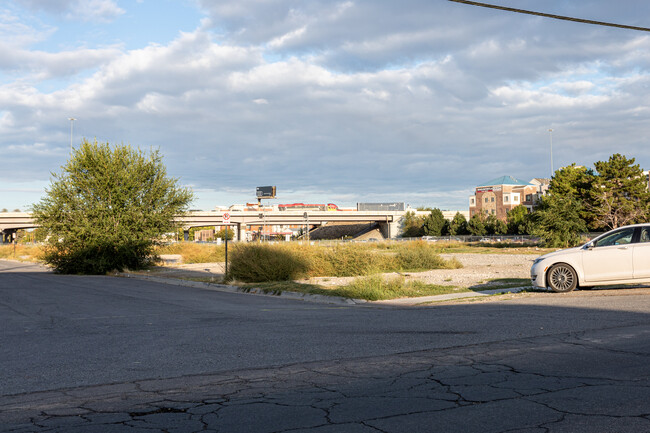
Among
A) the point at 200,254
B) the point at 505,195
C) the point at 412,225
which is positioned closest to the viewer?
the point at 200,254

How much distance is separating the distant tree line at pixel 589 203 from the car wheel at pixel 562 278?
1598 inches

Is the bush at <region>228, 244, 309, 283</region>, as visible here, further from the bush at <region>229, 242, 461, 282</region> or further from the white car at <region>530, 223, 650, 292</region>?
the white car at <region>530, 223, 650, 292</region>

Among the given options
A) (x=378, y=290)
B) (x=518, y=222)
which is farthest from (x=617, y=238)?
(x=518, y=222)

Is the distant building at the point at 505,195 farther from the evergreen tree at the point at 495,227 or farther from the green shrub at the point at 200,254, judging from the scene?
the green shrub at the point at 200,254

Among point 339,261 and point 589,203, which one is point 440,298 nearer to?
point 339,261

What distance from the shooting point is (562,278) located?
1492 cm

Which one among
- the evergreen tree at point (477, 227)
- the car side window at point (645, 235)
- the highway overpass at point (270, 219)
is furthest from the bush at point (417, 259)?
the evergreen tree at point (477, 227)

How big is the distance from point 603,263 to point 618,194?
2322 inches

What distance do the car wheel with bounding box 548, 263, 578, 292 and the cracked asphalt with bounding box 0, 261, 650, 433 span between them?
1.86 metres

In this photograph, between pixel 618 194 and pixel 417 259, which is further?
pixel 618 194

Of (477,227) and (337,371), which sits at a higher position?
(477,227)

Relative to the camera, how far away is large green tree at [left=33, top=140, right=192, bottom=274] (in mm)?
32500

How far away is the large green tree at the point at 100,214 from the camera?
3250 centimetres

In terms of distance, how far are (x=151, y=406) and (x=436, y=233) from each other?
4160 inches
